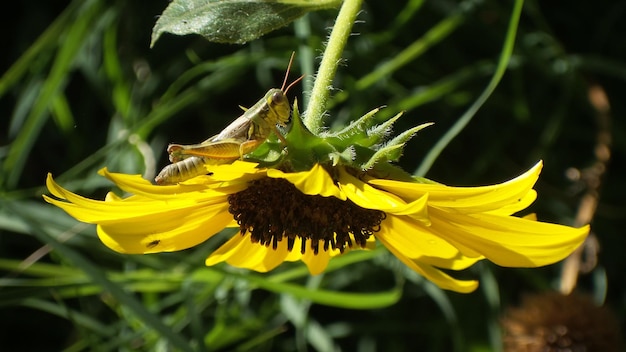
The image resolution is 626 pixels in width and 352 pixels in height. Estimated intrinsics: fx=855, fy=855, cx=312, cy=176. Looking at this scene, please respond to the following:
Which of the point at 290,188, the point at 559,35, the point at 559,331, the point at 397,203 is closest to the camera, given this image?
the point at 397,203

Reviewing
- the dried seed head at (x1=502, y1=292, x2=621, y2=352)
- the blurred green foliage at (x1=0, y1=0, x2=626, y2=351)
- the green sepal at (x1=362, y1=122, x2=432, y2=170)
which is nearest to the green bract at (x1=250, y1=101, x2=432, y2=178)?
the green sepal at (x1=362, y1=122, x2=432, y2=170)

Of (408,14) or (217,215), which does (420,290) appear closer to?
(408,14)

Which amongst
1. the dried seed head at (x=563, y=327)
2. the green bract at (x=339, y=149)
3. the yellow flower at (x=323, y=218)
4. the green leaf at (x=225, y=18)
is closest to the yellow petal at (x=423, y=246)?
the yellow flower at (x=323, y=218)

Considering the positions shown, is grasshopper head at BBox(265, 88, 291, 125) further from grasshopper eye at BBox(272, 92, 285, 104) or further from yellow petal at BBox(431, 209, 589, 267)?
yellow petal at BBox(431, 209, 589, 267)

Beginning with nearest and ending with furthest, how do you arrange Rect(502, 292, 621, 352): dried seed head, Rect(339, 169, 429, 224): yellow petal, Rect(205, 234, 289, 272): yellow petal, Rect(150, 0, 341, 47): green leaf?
1. Rect(339, 169, 429, 224): yellow petal
2. Rect(150, 0, 341, 47): green leaf
3. Rect(205, 234, 289, 272): yellow petal
4. Rect(502, 292, 621, 352): dried seed head

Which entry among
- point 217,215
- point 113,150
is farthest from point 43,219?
point 217,215

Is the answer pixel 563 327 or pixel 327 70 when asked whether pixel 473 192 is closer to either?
pixel 327 70

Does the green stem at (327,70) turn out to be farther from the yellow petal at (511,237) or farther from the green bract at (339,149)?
the yellow petal at (511,237)
